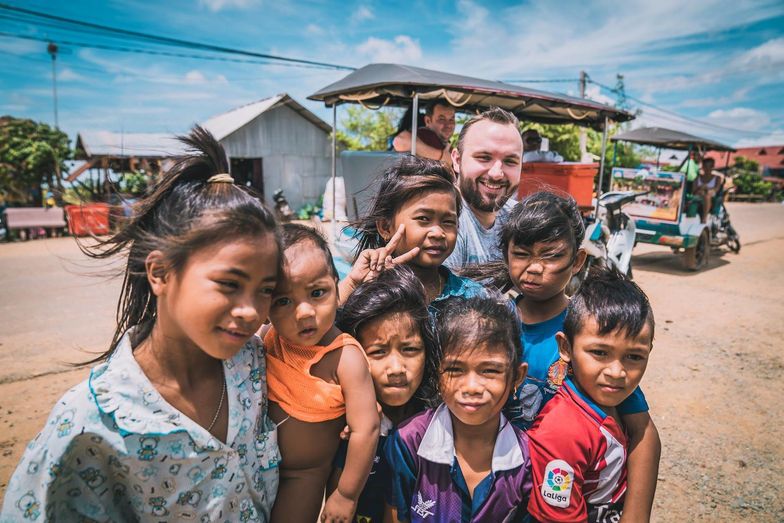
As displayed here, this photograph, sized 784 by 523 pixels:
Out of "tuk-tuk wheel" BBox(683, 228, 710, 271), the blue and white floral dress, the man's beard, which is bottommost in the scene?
"tuk-tuk wheel" BBox(683, 228, 710, 271)

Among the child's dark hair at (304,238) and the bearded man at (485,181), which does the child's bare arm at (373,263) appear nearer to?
the child's dark hair at (304,238)

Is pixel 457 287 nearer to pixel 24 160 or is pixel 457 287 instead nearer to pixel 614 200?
pixel 614 200

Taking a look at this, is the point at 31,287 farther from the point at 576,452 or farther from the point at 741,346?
the point at 741,346

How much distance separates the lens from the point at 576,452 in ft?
4.55

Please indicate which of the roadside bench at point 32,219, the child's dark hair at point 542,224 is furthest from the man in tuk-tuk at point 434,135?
the roadside bench at point 32,219

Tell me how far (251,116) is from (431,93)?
1501 cm

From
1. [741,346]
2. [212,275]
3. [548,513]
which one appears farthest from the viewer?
[741,346]

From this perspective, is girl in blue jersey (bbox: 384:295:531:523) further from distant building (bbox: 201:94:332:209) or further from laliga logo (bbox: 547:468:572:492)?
distant building (bbox: 201:94:332:209)

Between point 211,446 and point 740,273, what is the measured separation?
1105 centimetres

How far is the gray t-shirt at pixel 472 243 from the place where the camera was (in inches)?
87.3

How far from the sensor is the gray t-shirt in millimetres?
2217

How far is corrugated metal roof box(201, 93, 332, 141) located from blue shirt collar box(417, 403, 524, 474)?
57.3 ft

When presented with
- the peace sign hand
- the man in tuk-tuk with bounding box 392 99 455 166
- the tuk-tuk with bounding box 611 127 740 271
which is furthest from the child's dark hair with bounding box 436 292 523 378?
the tuk-tuk with bounding box 611 127 740 271

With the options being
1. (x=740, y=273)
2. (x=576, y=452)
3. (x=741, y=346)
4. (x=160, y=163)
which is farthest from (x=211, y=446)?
(x=740, y=273)
